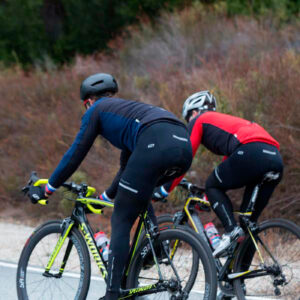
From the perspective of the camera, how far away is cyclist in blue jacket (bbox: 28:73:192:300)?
456 centimetres

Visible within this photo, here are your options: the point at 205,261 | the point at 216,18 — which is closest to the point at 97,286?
the point at 205,261

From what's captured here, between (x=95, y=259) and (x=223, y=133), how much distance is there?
165 cm

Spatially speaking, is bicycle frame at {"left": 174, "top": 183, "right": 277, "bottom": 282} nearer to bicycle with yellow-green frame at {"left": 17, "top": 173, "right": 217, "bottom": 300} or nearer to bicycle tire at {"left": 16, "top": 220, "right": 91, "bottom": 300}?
bicycle with yellow-green frame at {"left": 17, "top": 173, "right": 217, "bottom": 300}

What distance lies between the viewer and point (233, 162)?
217 inches

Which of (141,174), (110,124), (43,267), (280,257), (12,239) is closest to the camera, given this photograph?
(141,174)

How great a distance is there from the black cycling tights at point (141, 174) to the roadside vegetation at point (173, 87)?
3933 millimetres

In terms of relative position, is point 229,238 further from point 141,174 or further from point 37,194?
point 37,194

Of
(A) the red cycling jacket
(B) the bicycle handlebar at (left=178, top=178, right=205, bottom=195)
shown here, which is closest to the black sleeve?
(A) the red cycling jacket

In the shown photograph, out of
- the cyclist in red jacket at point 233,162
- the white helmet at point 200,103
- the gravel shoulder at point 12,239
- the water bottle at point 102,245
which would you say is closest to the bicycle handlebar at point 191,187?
the cyclist in red jacket at point 233,162

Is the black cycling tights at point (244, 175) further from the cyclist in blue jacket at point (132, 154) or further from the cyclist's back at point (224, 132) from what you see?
the cyclist in blue jacket at point (132, 154)

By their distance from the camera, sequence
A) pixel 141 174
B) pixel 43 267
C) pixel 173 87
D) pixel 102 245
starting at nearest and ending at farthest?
pixel 141 174 < pixel 102 245 < pixel 43 267 < pixel 173 87

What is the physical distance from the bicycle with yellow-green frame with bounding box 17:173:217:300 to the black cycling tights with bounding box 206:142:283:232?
78cm

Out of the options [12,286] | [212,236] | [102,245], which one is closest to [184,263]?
[102,245]

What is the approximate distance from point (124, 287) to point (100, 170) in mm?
6291
